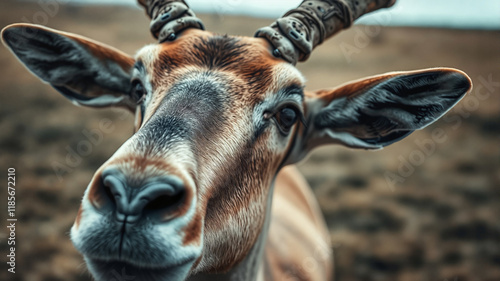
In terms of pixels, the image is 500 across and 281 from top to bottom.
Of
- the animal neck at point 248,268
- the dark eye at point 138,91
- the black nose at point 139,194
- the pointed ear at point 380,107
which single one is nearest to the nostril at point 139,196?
the black nose at point 139,194

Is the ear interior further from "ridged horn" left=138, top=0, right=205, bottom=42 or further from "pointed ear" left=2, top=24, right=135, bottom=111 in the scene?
"pointed ear" left=2, top=24, right=135, bottom=111

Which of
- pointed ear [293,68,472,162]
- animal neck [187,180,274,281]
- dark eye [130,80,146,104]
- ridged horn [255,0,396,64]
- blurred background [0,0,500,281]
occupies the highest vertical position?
ridged horn [255,0,396,64]

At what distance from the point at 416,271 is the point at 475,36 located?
Result: 389 inches

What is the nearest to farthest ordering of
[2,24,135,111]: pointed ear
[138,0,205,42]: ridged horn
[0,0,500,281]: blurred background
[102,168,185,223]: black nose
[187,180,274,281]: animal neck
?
1. [102,168,185,223]: black nose
2. [187,180,274,281]: animal neck
3. [138,0,205,42]: ridged horn
4. [2,24,135,111]: pointed ear
5. [0,0,500,281]: blurred background

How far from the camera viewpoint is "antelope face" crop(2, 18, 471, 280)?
1.83 meters

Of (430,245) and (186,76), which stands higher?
(186,76)

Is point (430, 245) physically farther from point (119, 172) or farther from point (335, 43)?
point (335, 43)

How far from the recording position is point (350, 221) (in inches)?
292

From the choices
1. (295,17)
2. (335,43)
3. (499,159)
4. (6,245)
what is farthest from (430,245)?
(335,43)

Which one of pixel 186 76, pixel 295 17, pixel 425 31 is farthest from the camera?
pixel 425 31

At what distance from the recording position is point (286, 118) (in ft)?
9.01

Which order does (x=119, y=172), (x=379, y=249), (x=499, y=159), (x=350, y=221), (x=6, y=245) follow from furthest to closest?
(x=499, y=159)
(x=350, y=221)
(x=379, y=249)
(x=6, y=245)
(x=119, y=172)

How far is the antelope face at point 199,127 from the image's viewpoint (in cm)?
183

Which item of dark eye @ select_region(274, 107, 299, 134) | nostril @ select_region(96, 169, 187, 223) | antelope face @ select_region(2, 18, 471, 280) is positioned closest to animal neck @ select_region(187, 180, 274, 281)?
antelope face @ select_region(2, 18, 471, 280)
